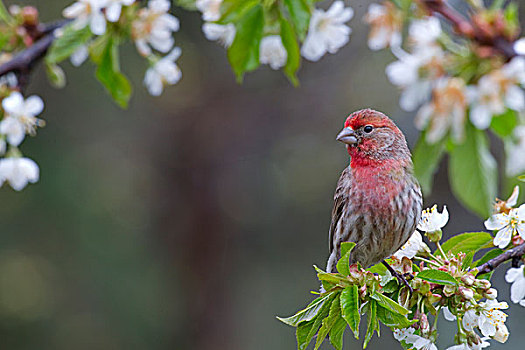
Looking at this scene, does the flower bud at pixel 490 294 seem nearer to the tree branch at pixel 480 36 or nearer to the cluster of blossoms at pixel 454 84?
the cluster of blossoms at pixel 454 84

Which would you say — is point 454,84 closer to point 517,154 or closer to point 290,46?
point 517,154

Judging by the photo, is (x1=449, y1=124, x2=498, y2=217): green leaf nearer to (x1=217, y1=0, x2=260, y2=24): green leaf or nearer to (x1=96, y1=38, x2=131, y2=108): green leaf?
(x1=217, y1=0, x2=260, y2=24): green leaf

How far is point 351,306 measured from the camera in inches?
52.3

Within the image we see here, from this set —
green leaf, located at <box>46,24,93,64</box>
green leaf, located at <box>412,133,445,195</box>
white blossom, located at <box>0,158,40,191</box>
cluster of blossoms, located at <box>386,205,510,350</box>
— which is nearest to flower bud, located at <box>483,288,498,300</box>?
cluster of blossoms, located at <box>386,205,510,350</box>

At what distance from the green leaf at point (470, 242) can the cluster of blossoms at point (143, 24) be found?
93 centimetres

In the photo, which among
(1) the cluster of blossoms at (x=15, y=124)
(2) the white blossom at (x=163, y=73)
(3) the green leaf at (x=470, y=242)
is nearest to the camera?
(3) the green leaf at (x=470, y=242)

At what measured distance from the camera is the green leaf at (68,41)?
1840 mm

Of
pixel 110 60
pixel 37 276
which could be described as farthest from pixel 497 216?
pixel 37 276

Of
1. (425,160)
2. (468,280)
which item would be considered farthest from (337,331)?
(425,160)

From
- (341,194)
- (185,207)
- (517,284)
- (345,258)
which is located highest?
(345,258)

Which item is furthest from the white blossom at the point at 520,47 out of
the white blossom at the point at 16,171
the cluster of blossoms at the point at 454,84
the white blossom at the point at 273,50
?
the white blossom at the point at 16,171

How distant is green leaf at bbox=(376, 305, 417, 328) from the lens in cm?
133

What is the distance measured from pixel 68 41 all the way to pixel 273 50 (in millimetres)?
531

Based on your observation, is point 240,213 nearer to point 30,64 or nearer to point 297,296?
point 297,296
